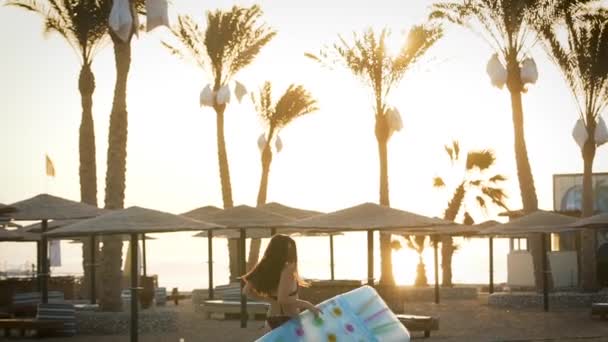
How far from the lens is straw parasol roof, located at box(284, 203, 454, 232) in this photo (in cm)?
2220

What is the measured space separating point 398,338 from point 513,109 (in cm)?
2235

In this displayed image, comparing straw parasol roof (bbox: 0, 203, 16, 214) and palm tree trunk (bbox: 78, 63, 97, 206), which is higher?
palm tree trunk (bbox: 78, 63, 97, 206)

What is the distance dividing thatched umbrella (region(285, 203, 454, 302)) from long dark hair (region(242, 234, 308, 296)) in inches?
449

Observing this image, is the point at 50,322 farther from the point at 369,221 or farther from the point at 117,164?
the point at 369,221

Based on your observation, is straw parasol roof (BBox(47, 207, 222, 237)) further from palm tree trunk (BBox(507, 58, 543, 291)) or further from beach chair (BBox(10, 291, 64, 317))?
palm tree trunk (BBox(507, 58, 543, 291))

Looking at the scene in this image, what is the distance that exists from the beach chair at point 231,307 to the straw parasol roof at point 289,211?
7.08 ft

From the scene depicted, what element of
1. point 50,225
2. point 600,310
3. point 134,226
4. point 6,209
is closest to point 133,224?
point 134,226

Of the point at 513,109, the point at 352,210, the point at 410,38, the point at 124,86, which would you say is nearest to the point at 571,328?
the point at 352,210

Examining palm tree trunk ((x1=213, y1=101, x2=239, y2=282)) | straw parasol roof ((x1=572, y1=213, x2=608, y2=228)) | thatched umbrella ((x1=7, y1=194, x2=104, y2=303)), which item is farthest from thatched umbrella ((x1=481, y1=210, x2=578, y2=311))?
palm tree trunk ((x1=213, y1=101, x2=239, y2=282))

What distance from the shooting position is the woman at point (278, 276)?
10.6 metres

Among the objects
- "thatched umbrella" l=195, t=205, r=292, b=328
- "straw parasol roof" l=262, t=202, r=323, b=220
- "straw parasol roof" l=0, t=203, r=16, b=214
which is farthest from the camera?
"straw parasol roof" l=262, t=202, r=323, b=220

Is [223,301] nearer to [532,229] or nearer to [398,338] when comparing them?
[532,229]

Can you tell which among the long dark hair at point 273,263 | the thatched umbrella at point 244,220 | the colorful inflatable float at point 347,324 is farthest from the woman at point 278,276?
the thatched umbrella at point 244,220

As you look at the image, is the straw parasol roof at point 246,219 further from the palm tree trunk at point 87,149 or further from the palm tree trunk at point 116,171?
the palm tree trunk at point 87,149
